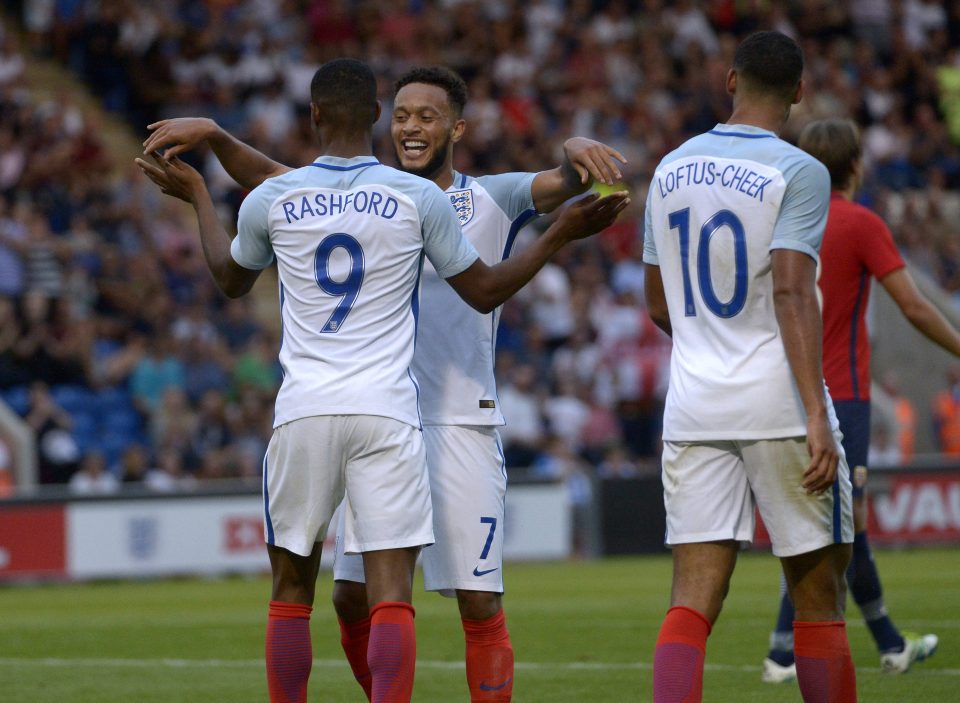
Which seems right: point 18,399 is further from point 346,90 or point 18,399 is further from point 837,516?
point 837,516

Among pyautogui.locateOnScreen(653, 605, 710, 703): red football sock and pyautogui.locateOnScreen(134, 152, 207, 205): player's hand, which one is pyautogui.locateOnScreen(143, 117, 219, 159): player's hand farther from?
pyautogui.locateOnScreen(653, 605, 710, 703): red football sock

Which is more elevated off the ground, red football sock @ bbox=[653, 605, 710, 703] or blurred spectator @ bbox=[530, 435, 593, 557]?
red football sock @ bbox=[653, 605, 710, 703]

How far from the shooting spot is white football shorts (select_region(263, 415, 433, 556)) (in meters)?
5.25

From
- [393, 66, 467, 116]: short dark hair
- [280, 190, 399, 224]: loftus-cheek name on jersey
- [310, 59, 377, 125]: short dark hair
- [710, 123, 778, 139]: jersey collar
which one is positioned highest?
[393, 66, 467, 116]: short dark hair

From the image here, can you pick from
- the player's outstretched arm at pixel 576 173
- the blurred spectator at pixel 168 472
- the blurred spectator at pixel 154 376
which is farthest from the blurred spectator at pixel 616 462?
the player's outstretched arm at pixel 576 173

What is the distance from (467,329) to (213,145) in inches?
44.9

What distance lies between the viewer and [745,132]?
5188 millimetres

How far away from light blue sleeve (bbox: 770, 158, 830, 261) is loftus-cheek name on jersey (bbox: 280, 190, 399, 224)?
1.23 meters

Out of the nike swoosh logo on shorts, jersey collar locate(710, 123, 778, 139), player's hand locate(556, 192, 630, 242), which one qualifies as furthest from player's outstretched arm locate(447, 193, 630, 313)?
the nike swoosh logo on shorts

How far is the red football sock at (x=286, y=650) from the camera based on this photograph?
550cm

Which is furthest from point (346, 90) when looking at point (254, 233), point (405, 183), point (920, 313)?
point (920, 313)

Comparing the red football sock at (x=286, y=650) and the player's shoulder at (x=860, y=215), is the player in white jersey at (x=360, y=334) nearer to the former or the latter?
the red football sock at (x=286, y=650)

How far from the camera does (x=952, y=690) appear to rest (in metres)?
7.14

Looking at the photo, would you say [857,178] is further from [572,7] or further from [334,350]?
[572,7]
